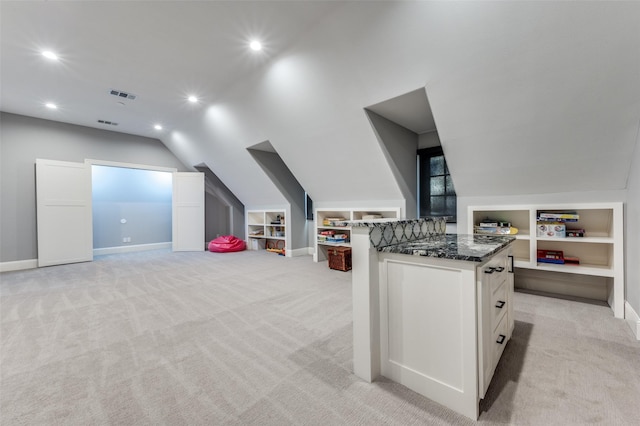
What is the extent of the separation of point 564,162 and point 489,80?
47.4 inches

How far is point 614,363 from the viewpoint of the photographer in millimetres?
1674

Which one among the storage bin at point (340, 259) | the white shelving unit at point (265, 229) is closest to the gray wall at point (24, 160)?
the white shelving unit at point (265, 229)

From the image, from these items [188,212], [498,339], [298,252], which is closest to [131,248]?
[188,212]

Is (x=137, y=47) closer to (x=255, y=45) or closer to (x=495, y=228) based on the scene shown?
(x=255, y=45)

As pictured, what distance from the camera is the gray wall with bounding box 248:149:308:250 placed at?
5.54 metres

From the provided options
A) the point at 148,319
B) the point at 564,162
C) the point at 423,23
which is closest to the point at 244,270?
the point at 148,319

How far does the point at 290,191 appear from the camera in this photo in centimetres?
590

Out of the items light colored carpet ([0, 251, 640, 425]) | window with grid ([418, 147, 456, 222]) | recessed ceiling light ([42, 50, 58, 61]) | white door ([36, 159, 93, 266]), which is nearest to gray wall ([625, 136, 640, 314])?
light colored carpet ([0, 251, 640, 425])

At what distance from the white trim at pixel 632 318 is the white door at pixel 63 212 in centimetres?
812

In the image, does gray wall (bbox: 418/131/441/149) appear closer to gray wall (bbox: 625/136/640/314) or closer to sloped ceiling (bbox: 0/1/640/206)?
sloped ceiling (bbox: 0/1/640/206)

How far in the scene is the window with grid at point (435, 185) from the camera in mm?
4027

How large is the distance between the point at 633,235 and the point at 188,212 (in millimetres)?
7661

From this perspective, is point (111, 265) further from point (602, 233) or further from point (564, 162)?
point (602, 233)

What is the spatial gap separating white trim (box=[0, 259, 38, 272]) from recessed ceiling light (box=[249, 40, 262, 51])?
5.86m
